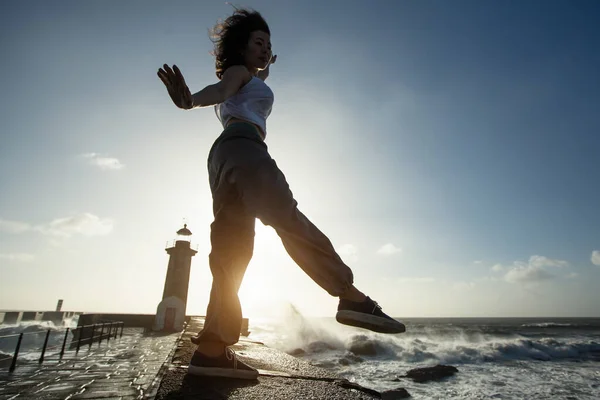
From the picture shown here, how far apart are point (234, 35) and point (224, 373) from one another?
83.4 inches

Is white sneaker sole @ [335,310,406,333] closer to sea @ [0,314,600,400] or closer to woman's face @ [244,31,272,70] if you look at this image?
woman's face @ [244,31,272,70]

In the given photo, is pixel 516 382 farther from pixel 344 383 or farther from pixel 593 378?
pixel 344 383

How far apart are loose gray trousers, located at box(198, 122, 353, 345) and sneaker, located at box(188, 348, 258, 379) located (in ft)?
0.30

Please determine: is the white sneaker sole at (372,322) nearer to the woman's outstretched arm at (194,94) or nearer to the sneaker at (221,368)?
the sneaker at (221,368)

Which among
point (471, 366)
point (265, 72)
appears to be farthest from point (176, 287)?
point (265, 72)

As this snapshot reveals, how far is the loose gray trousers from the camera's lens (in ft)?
5.39

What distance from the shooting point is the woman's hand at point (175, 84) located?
1.51m

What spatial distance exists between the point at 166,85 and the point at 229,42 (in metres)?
0.85

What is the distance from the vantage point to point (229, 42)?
7.06 feet

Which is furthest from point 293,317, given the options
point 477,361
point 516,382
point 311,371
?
point 311,371

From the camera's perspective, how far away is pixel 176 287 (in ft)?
76.9

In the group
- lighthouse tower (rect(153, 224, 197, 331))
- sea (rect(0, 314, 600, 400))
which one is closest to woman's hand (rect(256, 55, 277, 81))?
sea (rect(0, 314, 600, 400))

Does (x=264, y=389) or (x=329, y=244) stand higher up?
(x=329, y=244)

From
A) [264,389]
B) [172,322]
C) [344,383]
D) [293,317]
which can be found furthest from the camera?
[293,317]
